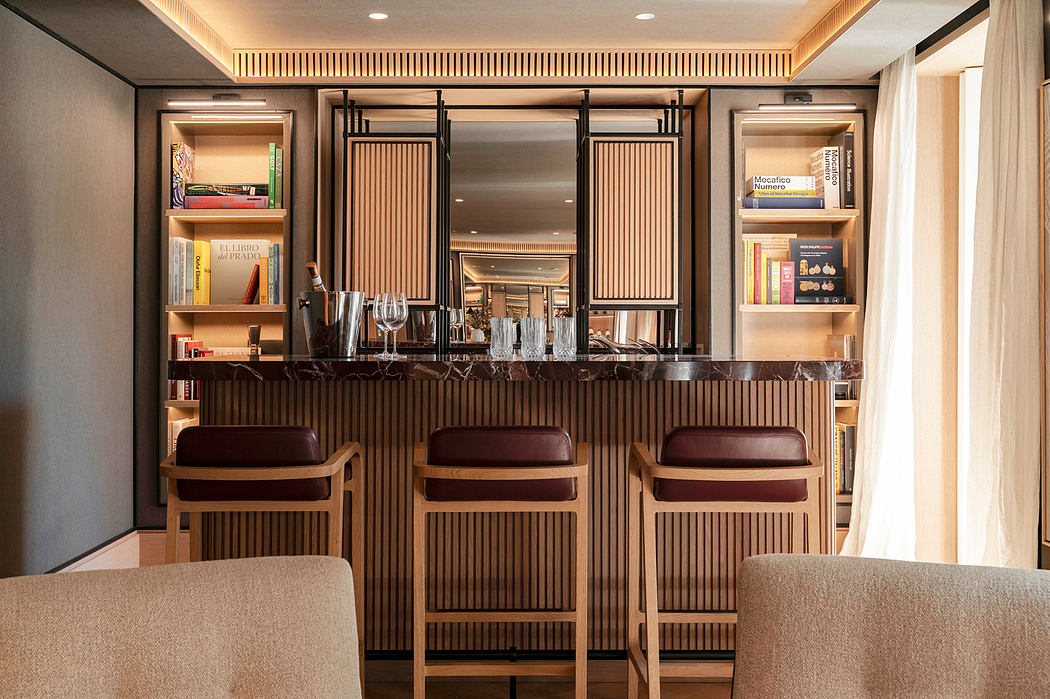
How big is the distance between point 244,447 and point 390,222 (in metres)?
2.42

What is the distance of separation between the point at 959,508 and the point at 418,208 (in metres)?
3.20

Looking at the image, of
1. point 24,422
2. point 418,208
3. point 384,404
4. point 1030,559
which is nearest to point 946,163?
point 1030,559

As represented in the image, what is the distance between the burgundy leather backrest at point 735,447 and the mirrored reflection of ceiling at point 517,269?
2419 millimetres

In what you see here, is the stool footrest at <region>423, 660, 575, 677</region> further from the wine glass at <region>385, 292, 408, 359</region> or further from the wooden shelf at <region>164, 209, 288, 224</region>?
the wooden shelf at <region>164, 209, 288, 224</region>

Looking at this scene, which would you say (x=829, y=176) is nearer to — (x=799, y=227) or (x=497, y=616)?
(x=799, y=227)

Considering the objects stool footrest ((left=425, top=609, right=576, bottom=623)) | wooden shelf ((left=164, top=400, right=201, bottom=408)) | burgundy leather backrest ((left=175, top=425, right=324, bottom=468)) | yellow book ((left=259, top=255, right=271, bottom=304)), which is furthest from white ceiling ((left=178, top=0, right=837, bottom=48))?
stool footrest ((left=425, top=609, right=576, bottom=623))

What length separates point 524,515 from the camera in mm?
2543

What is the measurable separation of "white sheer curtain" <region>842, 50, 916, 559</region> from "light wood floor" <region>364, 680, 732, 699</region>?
1597mm

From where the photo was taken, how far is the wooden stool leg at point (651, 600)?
80.0 inches

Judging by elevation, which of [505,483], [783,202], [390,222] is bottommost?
[505,483]

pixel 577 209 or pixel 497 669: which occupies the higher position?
pixel 577 209

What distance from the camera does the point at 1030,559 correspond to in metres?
2.85

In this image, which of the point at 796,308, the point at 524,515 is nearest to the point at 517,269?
the point at 796,308

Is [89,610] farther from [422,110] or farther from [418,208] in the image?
[422,110]
